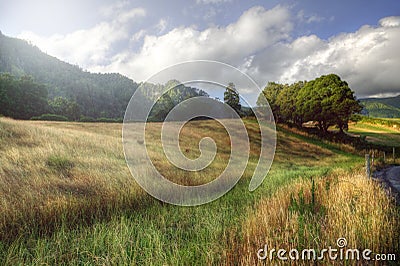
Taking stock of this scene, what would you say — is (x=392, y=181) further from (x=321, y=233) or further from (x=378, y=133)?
(x=378, y=133)

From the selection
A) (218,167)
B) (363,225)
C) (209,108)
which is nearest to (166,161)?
(218,167)

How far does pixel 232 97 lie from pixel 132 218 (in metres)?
4.87

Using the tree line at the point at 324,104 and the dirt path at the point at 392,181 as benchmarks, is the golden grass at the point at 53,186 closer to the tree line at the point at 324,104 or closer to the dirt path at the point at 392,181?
the dirt path at the point at 392,181

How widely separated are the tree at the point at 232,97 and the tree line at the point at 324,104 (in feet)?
114

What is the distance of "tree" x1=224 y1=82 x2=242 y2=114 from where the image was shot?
7.12 meters

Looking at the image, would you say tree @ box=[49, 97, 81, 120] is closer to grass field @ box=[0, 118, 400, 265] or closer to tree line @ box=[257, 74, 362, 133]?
tree line @ box=[257, 74, 362, 133]

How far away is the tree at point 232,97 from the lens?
7117 mm

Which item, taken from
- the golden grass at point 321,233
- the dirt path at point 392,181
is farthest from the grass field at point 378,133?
the golden grass at point 321,233

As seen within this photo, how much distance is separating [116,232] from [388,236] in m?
5.49

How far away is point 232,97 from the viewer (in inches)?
294

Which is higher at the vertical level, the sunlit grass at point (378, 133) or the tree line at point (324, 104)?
the tree line at point (324, 104)

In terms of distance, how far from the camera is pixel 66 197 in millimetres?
6328

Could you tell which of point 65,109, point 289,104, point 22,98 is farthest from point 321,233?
point 65,109

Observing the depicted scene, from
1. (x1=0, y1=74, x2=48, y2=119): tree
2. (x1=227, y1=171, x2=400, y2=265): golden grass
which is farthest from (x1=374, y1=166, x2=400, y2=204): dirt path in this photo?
(x1=0, y1=74, x2=48, y2=119): tree
